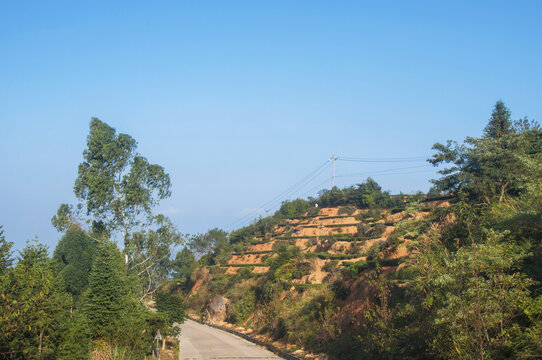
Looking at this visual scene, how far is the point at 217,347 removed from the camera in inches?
1396

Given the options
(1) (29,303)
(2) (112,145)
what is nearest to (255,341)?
(2) (112,145)

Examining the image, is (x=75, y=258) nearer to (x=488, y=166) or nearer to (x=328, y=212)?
(x=488, y=166)

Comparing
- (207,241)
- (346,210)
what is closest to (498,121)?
(346,210)

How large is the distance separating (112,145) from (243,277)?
32791mm

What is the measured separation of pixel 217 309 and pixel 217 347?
2445 cm

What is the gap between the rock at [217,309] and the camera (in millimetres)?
58625

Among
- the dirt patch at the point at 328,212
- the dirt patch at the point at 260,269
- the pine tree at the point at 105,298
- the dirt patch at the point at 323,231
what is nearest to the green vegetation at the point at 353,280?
the pine tree at the point at 105,298

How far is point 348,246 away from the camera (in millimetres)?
59312

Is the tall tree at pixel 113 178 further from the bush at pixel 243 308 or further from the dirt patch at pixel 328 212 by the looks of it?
the dirt patch at pixel 328 212

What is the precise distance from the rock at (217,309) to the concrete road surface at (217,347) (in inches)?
434

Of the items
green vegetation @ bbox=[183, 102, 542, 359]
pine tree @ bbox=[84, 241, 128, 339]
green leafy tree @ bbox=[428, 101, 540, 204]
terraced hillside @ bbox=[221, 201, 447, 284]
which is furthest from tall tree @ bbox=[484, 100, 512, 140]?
pine tree @ bbox=[84, 241, 128, 339]

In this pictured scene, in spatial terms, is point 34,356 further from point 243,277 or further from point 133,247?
point 243,277

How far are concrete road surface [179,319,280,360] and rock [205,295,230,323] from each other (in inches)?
434

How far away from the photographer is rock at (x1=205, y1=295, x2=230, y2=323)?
58625mm
